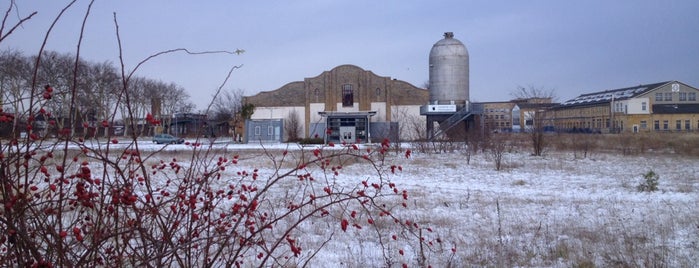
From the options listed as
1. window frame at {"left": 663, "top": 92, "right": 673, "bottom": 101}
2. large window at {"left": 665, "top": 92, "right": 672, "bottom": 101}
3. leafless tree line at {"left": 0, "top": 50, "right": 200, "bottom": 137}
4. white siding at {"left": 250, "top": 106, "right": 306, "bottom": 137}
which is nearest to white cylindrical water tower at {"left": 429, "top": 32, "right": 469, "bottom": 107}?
white siding at {"left": 250, "top": 106, "right": 306, "bottom": 137}

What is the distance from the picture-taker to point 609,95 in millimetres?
73312

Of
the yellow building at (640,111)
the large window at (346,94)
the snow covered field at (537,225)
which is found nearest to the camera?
the snow covered field at (537,225)

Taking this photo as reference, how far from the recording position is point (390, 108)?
180 feet

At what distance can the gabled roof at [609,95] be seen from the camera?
6950 centimetres

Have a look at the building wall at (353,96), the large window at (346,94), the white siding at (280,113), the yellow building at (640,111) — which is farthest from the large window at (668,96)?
the white siding at (280,113)

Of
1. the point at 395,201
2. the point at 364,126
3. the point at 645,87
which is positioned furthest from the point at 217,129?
the point at 645,87

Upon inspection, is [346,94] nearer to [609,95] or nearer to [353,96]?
[353,96]

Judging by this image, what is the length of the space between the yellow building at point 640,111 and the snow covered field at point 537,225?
52.5m

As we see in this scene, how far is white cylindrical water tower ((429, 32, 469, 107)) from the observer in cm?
5022

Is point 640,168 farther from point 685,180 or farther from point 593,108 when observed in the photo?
point 593,108

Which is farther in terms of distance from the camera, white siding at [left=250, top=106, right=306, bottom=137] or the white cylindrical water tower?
white siding at [left=250, top=106, right=306, bottom=137]

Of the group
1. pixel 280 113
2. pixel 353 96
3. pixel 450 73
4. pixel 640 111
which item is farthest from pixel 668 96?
pixel 280 113

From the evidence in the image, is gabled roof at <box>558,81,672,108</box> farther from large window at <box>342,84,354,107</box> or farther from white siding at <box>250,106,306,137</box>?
white siding at <box>250,106,306,137</box>

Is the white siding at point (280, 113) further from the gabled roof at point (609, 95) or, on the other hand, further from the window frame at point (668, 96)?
the window frame at point (668, 96)
